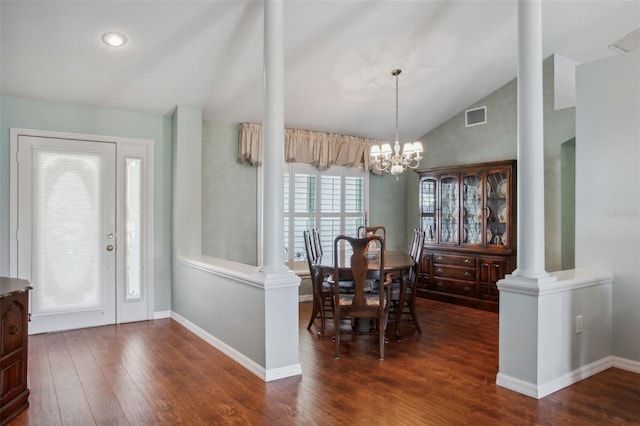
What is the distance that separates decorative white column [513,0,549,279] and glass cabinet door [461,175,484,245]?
2716 millimetres

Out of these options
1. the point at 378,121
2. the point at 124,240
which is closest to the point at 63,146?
the point at 124,240

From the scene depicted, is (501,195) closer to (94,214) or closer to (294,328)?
(294,328)

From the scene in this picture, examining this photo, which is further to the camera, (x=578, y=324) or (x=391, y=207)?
(x=391, y=207)

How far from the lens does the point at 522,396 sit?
2.85 m

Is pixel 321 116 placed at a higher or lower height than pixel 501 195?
higher

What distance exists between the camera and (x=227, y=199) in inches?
212

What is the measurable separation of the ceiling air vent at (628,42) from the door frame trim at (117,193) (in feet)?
17.9

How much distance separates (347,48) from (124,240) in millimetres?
3188

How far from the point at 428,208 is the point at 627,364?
3302 millimetres

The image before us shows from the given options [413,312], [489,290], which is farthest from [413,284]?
[489,290]

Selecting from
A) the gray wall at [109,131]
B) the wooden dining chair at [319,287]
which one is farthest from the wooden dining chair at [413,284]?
the gray wall at [109,131]

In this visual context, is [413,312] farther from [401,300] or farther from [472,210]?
[472,210]

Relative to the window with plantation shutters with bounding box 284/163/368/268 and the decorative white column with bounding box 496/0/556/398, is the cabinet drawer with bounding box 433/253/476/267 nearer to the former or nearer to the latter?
the window with plantation shutters with bounding box 284/163/368/268

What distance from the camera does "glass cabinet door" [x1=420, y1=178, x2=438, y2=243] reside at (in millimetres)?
6227
